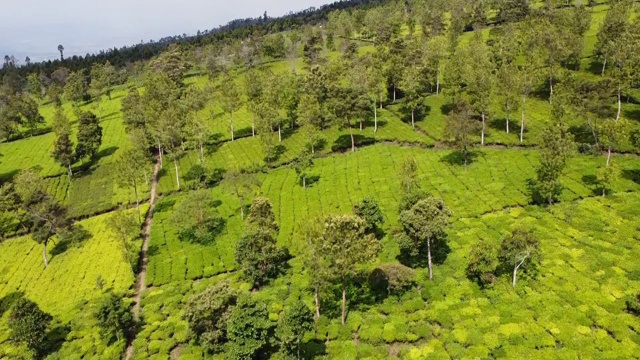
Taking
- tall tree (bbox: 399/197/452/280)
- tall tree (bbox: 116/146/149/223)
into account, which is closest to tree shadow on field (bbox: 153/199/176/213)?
tall tree (bbox: 116/146/149/223)

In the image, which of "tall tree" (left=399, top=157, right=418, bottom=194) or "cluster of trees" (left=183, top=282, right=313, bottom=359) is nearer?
"cluster of trees" (left=183, top=282, right=313, bottom=359)

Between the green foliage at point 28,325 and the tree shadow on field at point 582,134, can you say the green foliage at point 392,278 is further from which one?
the tree shadow on field at point 582,134

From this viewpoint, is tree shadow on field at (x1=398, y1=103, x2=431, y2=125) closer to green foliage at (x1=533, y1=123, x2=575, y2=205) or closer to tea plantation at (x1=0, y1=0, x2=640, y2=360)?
tea plantation at (x1=0, y1=0, x2=640, y2=360)

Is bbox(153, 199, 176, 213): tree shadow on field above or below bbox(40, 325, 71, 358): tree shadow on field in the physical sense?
above

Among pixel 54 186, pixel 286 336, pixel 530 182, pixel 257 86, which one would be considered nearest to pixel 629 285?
pixel 530 182

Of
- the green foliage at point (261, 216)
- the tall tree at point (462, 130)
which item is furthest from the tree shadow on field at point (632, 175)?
the green foliage at point (261, 216)
